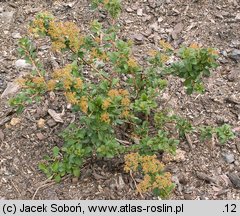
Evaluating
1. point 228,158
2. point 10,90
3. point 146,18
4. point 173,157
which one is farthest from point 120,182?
point 146,18

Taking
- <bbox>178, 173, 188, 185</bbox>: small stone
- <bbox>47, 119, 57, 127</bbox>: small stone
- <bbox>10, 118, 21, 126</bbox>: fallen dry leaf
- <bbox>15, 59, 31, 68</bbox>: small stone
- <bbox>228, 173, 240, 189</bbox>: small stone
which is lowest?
<bbox>178, 173, 188, 185</bbox>: small stone

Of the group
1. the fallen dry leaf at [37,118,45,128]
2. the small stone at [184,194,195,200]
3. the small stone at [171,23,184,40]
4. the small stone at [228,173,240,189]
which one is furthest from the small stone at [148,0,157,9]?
the small stone at [184,194,195,200]

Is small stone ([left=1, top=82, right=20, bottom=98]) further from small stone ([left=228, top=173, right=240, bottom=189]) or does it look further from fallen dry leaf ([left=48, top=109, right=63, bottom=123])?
small stone ([left=228, top=173, right=240, bottom=189])

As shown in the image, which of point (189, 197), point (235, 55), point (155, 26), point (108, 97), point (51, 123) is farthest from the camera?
point (155, 26)

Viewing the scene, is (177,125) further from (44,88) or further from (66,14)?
(66,14)

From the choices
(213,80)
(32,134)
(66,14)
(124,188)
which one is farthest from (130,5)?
(124,188)

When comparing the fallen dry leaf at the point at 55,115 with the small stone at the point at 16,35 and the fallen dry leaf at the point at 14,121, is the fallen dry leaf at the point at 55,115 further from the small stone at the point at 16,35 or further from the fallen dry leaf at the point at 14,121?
the small stone at the point at 16,35

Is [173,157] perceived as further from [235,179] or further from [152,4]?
[152,4]

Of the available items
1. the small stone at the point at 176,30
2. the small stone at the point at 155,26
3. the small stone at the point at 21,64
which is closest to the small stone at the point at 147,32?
the small stone at the point at 155,26

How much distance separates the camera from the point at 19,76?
3.85 m

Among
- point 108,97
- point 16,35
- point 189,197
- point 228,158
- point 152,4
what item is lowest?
point 189,197

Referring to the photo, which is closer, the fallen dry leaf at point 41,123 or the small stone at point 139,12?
the fallen dry leaf at point 41,123

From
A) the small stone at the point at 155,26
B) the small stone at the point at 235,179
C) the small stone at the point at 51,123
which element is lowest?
the small stone at the point at 235,179

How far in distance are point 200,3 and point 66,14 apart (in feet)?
3.94
